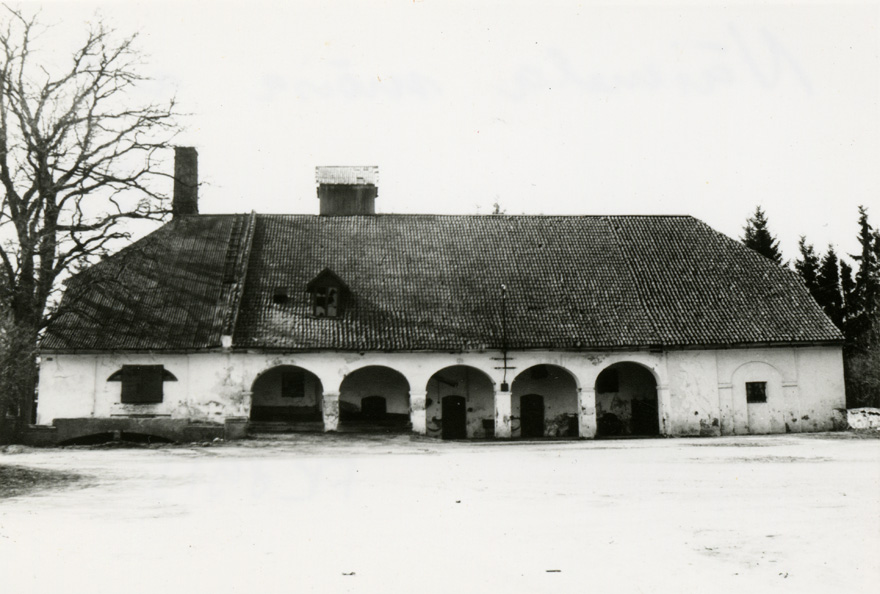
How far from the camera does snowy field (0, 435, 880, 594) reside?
7770 mm

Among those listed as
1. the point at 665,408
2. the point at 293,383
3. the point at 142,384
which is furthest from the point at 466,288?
the point at 142,384

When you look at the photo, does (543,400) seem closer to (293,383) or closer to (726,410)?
(726,410)

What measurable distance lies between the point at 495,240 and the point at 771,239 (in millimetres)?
22349

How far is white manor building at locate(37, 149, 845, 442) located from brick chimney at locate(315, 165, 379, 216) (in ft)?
16.1

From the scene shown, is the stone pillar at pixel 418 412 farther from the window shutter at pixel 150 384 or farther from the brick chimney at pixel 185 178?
the brick chimney at pixel 185 178

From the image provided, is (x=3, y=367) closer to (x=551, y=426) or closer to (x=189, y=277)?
(x=189, y=277)

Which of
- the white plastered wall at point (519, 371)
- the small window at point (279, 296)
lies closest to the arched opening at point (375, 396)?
the white plastered wall at point (519, 371)

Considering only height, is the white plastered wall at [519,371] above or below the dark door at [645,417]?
above

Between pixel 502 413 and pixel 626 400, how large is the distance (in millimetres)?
5063

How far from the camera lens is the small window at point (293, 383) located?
26328 mm

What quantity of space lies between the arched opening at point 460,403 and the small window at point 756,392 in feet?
29.3

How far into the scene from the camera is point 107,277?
25.9m

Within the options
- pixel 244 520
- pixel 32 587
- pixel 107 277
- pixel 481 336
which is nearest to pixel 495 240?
pixel 481 336

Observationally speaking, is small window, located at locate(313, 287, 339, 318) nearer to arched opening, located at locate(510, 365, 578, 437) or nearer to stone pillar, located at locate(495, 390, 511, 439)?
stone pillar, located at locate(495, 390, 511, 439)
